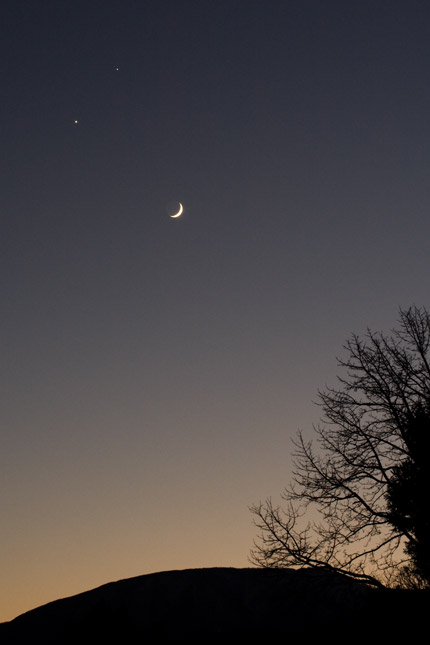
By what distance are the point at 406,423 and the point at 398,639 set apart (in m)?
5.04

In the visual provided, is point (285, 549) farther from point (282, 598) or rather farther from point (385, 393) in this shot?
point (385, 393)

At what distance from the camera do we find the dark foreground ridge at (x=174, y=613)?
74.1 feet

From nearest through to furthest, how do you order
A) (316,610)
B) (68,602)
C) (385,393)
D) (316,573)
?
(316,573)
(385,393)
(316,610)
(68,602)

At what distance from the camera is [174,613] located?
2652 cm

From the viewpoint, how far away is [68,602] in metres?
28.7

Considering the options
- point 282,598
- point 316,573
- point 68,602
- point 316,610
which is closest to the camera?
point 282,598

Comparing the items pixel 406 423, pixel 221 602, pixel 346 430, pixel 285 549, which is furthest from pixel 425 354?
pixel 221 602

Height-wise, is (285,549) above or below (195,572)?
below

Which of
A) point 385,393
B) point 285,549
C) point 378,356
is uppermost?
point 378,356

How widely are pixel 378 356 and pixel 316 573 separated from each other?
5018mm

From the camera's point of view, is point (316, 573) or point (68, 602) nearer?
point (316, 573)

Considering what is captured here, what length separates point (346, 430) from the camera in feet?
34.0

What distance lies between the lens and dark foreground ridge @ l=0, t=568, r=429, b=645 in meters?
22.6

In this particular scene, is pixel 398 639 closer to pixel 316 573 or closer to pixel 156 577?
pixel 316 573
